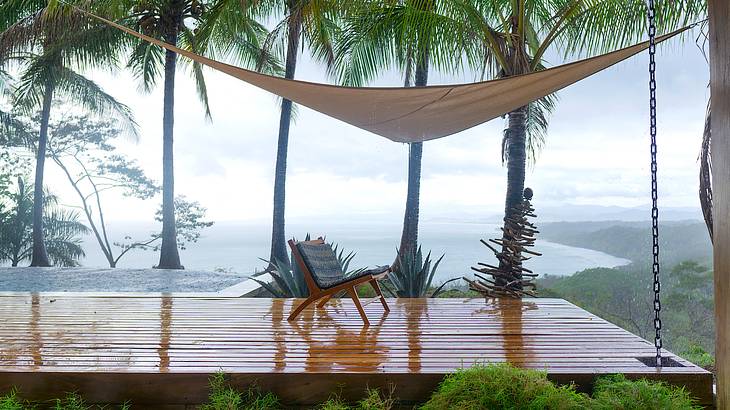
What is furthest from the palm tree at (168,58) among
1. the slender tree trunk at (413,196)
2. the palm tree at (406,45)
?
the slender tree trunk at (413,196)

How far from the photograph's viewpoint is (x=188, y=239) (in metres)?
14.6

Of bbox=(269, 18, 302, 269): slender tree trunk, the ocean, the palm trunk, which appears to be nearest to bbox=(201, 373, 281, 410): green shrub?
the palm trunk

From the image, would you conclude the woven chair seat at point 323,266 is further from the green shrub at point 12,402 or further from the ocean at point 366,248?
the ocean at point 366,248

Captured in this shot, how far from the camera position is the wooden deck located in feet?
8.50

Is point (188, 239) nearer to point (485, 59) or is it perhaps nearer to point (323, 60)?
point (323, 60)

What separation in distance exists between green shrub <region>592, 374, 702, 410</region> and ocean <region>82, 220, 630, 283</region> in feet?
29.9

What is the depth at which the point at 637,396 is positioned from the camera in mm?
2334

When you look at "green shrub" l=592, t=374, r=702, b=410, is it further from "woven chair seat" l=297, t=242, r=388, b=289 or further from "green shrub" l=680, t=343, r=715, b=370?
"green shrub" l=680, t=343, r=715, b=370

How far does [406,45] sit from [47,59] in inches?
276

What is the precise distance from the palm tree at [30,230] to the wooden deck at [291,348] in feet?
31.4

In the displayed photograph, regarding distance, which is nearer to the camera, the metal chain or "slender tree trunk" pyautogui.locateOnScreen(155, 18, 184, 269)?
the metal chain

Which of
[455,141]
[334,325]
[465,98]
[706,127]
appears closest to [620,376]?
[334,325]

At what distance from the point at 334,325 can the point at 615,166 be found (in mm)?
12473

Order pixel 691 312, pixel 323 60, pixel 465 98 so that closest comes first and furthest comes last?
pixel 465 98 < pixel 323 60 < pixel 691 312
